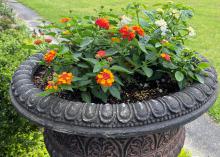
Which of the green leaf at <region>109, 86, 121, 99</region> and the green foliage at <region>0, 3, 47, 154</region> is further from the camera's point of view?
the green foliage at <region>0, 3, 47, 154</region>

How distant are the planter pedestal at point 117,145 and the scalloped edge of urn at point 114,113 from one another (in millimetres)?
173

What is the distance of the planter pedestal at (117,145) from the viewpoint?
162 cm

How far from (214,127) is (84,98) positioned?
224 cm

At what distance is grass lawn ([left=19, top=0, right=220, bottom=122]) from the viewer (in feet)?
17.9

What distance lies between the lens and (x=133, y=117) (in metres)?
1.46

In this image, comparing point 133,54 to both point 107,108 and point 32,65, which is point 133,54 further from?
point 32,65

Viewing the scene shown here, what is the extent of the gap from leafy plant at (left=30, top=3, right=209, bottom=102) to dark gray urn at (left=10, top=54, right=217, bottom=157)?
0.31 feet

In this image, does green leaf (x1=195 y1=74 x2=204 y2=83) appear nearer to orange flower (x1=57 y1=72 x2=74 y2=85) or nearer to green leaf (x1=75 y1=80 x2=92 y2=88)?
green leaf (x1=75 y1=80 x2=92 y2=88)

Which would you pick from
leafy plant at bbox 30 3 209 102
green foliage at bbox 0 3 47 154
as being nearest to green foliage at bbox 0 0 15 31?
green foliage at bbox 0 3 47 154

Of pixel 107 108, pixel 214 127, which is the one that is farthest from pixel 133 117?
pixel 214 127

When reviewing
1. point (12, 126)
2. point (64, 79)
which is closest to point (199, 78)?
point (64, 79)

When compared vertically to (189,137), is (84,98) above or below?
above

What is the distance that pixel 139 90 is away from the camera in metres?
1.80

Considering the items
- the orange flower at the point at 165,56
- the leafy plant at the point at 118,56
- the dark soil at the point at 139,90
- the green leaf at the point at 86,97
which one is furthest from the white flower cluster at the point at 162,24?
the green leaf at the point at 86,97
